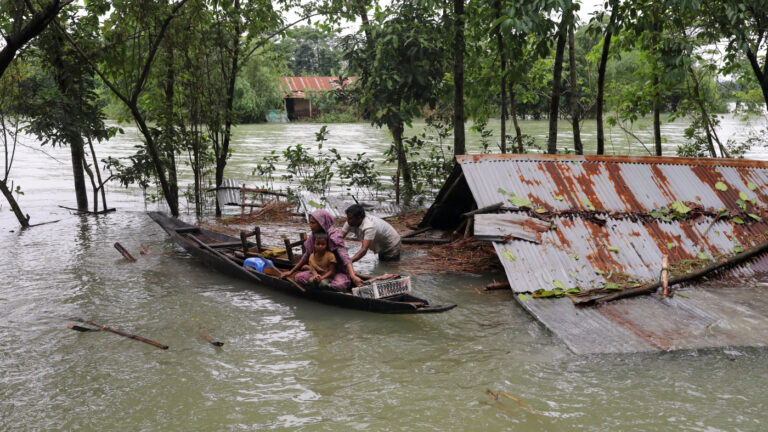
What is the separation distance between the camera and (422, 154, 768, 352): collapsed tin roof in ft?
22.0

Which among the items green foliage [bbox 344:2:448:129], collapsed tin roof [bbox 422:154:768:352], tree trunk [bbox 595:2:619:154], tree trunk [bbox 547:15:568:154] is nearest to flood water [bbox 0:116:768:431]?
collapsed tin roof [bbox 422:154:768:352]

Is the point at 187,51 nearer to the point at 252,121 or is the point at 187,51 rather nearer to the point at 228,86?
the point at 228,86

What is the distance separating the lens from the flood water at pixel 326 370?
14.4 feet

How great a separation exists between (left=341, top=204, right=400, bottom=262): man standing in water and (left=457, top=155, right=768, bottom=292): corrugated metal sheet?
1481mm

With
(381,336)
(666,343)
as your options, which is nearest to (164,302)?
(381,336)

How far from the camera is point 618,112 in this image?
13.4 m

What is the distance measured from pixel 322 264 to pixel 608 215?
3589mm

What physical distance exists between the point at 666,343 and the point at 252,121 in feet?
170

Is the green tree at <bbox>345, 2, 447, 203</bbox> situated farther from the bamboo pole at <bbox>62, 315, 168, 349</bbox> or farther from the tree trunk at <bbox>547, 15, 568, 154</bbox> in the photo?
the bamboo pole at <bbox>62, 315, 168, 349</bbox>

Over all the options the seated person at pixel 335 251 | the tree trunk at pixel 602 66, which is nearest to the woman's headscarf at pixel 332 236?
the seated person at pixel 335 251

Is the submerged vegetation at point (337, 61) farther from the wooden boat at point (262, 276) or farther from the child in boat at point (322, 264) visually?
the child in boat at point (322, 264)

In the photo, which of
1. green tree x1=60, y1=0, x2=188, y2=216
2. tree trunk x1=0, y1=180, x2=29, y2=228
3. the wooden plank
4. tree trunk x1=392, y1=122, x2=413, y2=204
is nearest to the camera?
the wooden plank

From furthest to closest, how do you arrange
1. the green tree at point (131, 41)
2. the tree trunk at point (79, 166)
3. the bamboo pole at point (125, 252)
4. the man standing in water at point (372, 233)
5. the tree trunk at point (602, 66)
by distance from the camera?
the tree trunk at point (79, 166) < the green tree at point (131, 41) < the bamboo pole at point (125, 252) < the tree trunk at point (602, 66) < the man standing in water at point (372, 233)

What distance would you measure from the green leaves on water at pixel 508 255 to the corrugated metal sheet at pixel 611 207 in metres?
0.02
